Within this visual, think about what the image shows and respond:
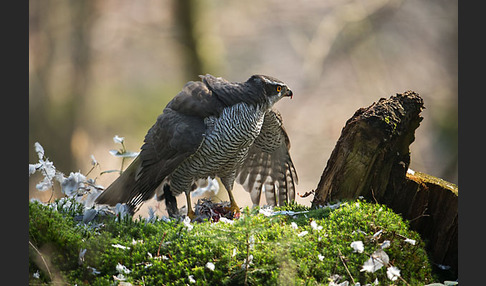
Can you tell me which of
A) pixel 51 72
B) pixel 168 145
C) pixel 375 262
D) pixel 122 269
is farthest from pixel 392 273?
pixel 51 72

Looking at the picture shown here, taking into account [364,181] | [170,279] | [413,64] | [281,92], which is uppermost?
[413,64]

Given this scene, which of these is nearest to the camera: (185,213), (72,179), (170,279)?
(170,279)

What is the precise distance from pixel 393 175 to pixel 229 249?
1.20 m

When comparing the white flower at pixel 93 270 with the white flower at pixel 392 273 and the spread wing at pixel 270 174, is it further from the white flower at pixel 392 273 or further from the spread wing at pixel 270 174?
the spread wing at pixel 270 174

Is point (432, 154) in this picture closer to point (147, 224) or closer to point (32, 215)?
point (147, 224)

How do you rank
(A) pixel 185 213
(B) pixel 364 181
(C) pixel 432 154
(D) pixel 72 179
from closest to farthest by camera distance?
(B) pixel 364 181 → (D) pixel 72 179 → (A) pixel 185 213 → (C) pixel 432 154

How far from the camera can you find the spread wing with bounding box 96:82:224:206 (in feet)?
10.5

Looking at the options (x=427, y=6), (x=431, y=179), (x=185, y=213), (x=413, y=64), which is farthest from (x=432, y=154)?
(x=185, y=213)

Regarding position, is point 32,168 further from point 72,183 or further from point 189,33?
point 189,33

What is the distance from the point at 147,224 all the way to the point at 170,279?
1.61 ft

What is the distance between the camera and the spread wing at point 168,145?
320cm

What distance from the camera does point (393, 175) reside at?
9.72 ft

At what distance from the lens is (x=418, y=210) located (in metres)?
2.99

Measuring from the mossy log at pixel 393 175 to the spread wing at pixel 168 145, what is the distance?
0.90m
